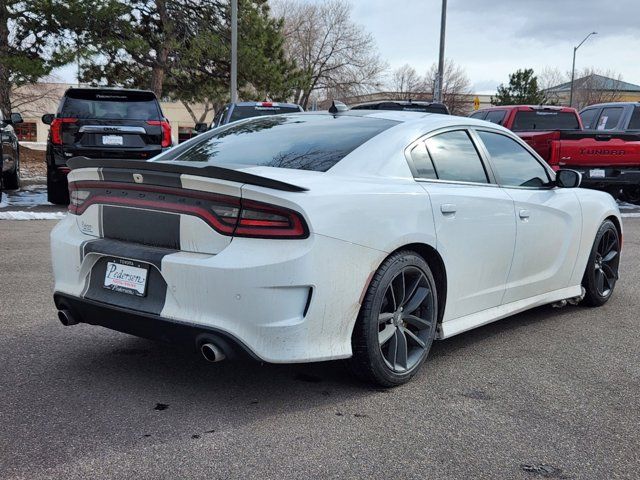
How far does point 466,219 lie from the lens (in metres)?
4.14

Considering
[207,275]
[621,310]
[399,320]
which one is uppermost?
[207,275]

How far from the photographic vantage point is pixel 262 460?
2.88m

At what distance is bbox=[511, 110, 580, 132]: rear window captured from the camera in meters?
14.0

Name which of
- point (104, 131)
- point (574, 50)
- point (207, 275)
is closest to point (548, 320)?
point (207, 275)

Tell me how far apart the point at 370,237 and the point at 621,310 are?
3303 mm

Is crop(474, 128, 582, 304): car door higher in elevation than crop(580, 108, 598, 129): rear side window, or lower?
lower

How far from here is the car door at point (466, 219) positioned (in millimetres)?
4027

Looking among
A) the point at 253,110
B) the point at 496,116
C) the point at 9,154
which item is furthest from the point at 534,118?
the point at 9,154

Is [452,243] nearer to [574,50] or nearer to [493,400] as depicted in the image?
[493,400]

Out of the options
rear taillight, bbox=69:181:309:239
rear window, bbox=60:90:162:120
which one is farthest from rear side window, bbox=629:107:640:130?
rear taillight, bbox=69:181:309:239

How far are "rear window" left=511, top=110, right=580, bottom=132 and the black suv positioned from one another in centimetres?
695

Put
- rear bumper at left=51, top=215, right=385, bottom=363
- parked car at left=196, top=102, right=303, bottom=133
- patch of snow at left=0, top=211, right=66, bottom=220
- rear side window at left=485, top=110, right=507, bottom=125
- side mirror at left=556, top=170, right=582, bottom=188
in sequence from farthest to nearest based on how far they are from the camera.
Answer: rear side window at left=485, top=110, right=507, bottom=125 < parked car at left=196, top=102, right=303, bottom=133 < patch of snow at left=0, top=211, right=66, bottom=220 < side mirror at left=556, top=170, right=582, bottom=188 < rear bumper at left=51, top=215, right=385, bottom=363

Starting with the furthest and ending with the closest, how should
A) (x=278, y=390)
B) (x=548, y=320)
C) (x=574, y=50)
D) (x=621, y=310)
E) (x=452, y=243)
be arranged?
(x=574, y=50), (x=621, y=310), (x=548, y=320), (x=452, y=243), (x=278, y=390)

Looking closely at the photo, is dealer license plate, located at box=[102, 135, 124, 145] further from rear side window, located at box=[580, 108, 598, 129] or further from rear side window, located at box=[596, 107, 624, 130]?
rear side window, located at box=[580, 108, 598, 129]
